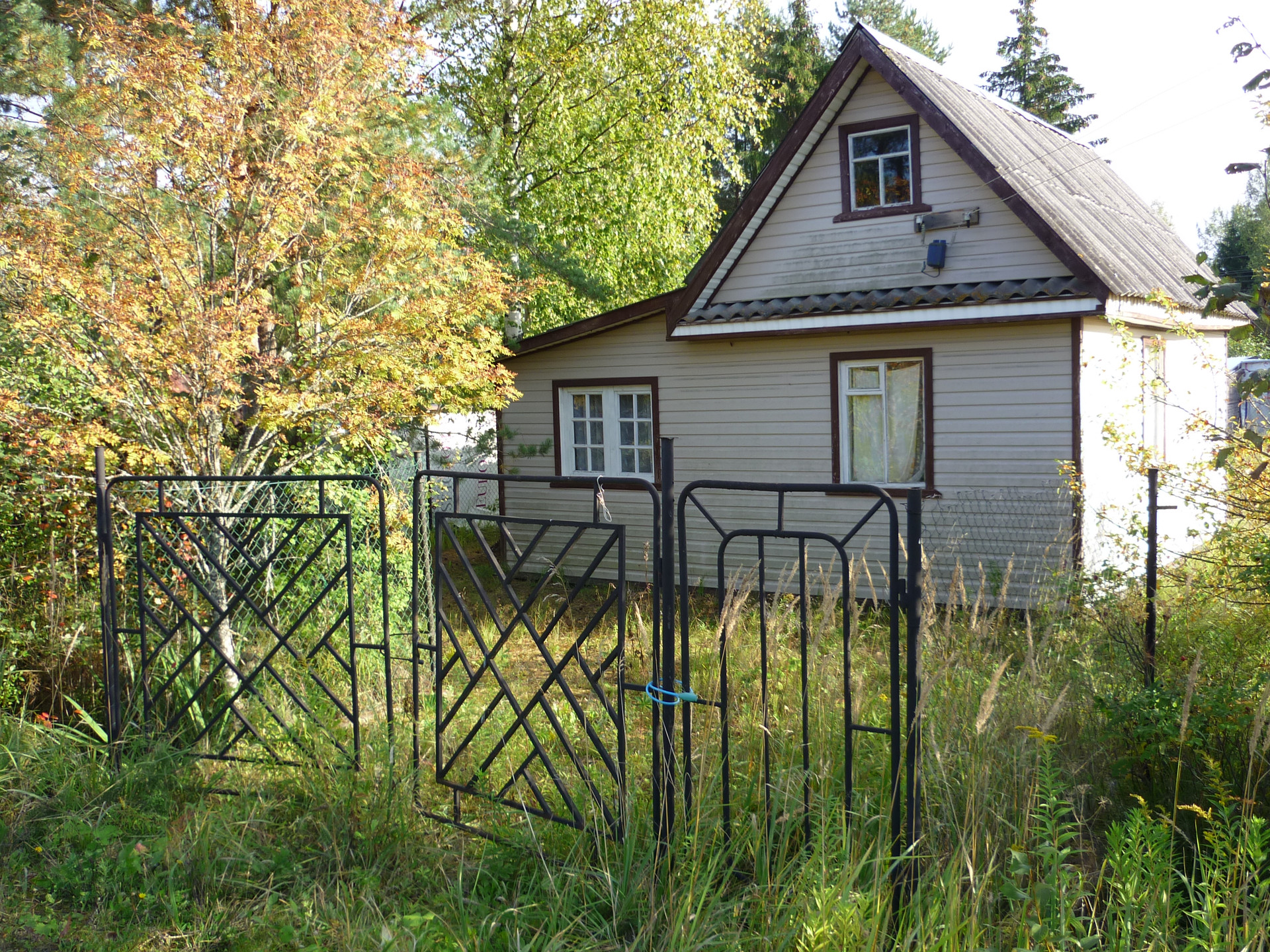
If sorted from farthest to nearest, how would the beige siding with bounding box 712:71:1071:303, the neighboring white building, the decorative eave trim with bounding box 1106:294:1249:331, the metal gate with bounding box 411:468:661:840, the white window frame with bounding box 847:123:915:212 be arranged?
the white window frame with bounding box 847:123:915:212, the beige siding with bounding box 712:71:1071:303, the neighboring white building, the decorative eave trim with bounding box 1106:294:1249:331, the metal gate with bounding box 411:468:661:840

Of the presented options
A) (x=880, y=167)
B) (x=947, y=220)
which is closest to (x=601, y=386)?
(x=880, y=167)

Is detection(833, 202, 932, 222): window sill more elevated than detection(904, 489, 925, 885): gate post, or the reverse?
detection(833, 202, 932, 222): window sill

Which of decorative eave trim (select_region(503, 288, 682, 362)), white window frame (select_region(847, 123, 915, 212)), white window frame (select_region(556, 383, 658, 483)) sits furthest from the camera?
white window frame (select_region(556, 383, 658, 483))

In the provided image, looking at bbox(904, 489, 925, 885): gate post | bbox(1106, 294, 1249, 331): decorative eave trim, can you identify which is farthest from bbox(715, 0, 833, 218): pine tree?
bbox(904, 489, 925, 885): gate post

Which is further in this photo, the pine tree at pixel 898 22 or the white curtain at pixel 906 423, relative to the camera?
the pine tree at pixel 898 22

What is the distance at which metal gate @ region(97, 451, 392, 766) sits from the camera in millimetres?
5109

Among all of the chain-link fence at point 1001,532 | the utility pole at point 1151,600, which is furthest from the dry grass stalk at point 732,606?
the chain-link fence at point 1001,532

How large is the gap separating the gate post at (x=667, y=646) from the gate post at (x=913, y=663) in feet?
2.82

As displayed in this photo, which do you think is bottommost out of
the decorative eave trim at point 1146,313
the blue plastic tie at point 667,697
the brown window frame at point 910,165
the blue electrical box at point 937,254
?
the blue plastic tie at point 667,697

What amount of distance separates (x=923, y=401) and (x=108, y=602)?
7454 mm

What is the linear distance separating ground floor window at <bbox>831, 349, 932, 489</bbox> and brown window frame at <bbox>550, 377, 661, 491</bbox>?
2168 millimetres

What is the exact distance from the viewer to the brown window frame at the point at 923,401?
9617 millimetres

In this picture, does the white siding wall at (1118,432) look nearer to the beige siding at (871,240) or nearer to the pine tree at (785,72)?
the beige siding at (871,240)

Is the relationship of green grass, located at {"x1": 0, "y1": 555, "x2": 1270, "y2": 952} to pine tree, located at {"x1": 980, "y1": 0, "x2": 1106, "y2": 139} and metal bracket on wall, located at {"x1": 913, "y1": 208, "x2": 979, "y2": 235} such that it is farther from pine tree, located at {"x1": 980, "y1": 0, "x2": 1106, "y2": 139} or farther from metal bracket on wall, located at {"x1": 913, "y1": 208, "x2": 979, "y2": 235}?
pine tree, located at {"x1": 980, "y1": 0, "x2": 1106, "y2": 139}
